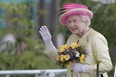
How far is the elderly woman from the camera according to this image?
15.6ft

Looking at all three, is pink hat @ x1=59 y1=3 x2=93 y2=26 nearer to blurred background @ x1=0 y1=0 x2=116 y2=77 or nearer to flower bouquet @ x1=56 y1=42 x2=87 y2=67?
flower bouquet @ x1=56 y1=42 x2=87 y2=67

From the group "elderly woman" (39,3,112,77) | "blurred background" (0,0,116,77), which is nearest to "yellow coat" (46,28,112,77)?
"elderly woman" (39,3,112,77)

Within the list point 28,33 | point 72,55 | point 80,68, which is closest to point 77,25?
point 72,55

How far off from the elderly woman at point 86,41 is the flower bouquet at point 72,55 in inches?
1.7

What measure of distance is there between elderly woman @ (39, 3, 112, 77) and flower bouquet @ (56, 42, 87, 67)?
0.04 m

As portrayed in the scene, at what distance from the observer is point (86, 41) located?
4953mm

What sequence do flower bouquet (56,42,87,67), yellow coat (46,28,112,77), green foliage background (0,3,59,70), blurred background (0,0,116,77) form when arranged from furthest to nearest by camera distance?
green foliage background (0,3,59,70)
blurred background (0,0,116,77)
flower bouquet (56,42,87,67)
yellow coat (46,28,112,77)

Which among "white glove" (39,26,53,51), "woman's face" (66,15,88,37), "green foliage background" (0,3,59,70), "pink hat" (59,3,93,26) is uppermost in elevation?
"pink hat" (59,3,93,26)

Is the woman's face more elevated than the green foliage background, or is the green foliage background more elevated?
the woman's face

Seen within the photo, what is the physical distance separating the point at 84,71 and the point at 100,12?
3733 mm

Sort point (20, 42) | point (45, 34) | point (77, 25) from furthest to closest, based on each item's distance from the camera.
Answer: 1. point (20, 42)
2. point (45, 34)
3. point (77, 25)

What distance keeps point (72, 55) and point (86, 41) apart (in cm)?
20

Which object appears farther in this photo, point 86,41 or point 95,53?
point 86,41

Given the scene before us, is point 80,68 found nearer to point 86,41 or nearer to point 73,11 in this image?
point 86,41
